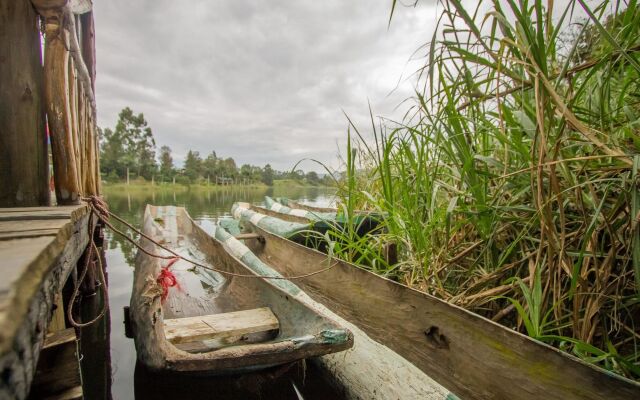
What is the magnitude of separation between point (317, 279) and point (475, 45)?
216 centimetres

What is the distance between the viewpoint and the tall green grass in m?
1.33

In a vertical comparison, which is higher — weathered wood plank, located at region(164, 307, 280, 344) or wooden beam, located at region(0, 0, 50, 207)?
wooden beam, located at region(0, 0, 50, 207)

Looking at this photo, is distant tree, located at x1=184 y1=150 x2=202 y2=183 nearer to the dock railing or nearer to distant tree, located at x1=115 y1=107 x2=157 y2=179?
distant tree, located at x1=115 y1=107 x2=157 y2=179

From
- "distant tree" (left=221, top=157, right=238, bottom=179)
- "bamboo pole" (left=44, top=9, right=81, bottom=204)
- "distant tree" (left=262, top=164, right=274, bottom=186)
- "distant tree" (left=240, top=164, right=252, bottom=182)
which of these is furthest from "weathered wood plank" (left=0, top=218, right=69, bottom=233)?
"distant tree" (left=262, top=164, right=274, bottom=186)

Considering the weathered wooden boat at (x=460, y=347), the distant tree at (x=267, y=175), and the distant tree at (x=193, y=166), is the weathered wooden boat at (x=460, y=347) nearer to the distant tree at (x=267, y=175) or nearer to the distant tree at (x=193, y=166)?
the distant tree at (x=193, y=166)

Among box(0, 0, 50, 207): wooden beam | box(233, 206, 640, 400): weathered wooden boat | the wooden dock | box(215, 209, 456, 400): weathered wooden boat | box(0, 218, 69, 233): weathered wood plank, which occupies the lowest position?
box(215, 209, 456, 400): weathered wooden boat

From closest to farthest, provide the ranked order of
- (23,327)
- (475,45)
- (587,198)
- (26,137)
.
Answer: (23,327) < (587,198) < (475,45) < (26,137)

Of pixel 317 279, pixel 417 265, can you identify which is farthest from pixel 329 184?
pixel 417 265

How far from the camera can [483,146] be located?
2057 millimetres

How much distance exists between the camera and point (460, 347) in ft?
5.29

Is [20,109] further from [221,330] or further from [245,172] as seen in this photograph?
[245,172]

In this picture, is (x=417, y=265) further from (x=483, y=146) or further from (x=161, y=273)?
(x=161, y=273)

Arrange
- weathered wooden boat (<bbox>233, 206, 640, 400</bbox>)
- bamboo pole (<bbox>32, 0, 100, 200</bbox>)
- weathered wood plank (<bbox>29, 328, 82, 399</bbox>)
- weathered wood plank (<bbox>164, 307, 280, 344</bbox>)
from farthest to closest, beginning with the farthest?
1. weathered wood plank (<bbox>164, 307, 280, 344</bbox>)
2. bamboo pole (<bbox>32, 0, 100, 200</bbox>)
3. weathered wooden boat (<bbox>233, 206, 640, 400</bbox>)
4. weathered wood plank (<bbox>29, 328, 82, 399</bbox>)

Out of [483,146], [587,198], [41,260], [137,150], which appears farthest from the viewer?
[137,150]
